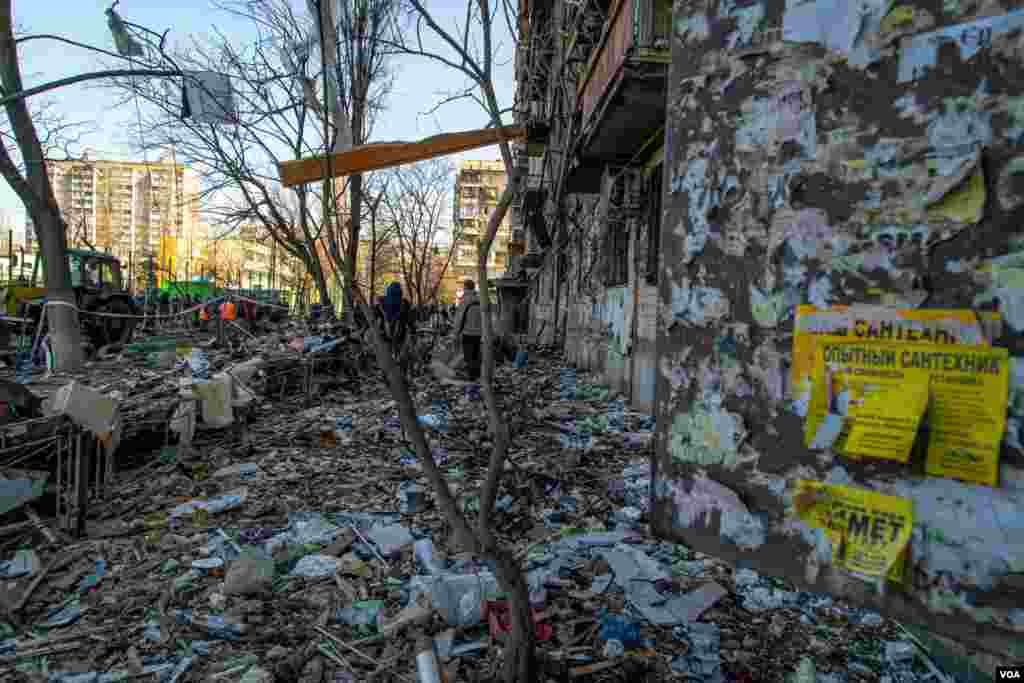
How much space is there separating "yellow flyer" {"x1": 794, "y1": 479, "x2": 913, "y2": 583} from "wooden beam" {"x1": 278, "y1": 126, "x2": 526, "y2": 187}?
170 centimetres

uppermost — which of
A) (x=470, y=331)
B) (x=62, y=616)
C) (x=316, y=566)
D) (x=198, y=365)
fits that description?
(x=470, y=331)

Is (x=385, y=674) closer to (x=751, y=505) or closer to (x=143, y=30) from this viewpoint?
(x=751, y=505)

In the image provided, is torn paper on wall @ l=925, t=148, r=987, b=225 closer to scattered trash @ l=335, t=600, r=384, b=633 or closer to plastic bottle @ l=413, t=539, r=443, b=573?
scattered trash @ l=335, t=600, r=384, b=633

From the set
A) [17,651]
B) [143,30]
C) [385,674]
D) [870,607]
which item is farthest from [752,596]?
[143,30]

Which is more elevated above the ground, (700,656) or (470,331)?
(470,331)

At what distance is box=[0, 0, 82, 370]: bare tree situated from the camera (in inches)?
409

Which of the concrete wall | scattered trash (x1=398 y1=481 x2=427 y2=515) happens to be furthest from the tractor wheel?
scattered trash (x1=398 y1=481 x2=427 y2=515)

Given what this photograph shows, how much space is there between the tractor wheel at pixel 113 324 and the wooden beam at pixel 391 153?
1458 cm

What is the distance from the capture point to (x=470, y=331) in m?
9.66

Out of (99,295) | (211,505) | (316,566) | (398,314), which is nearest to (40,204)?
(99,295)

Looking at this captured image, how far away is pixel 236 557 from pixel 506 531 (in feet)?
5.06

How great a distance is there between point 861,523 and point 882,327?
365 millimetres

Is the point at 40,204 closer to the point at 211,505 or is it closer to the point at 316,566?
the point at 211,505

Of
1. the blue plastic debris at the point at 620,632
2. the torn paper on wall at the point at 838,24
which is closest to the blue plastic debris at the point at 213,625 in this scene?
the blue plastic debris at the point at 620,632
